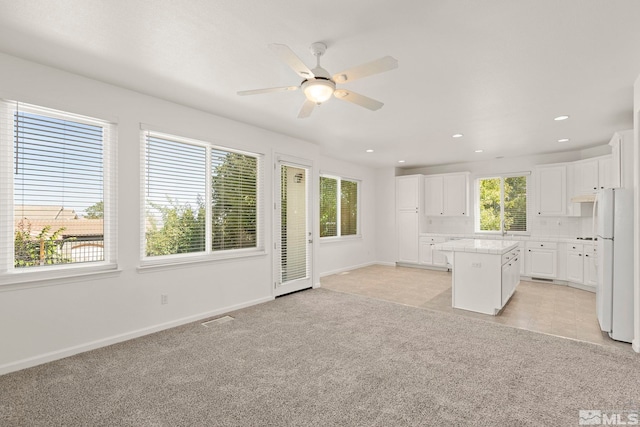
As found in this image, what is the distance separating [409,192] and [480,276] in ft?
12.7

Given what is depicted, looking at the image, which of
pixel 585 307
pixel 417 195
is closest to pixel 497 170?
pixel 417 195

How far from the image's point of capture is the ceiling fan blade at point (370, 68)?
1.97 metres

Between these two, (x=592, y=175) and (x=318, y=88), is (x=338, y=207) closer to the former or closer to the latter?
(x=592, y=175)

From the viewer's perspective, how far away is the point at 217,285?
4117 mm

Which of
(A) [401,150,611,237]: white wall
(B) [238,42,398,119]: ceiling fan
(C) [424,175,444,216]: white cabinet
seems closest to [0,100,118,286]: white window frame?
(B) [238,42,398,119]: ceiling fan

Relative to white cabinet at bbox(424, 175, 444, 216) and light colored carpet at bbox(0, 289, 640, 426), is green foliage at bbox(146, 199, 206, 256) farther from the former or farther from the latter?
white cabinet at bbox(424, 175, 444, 216)

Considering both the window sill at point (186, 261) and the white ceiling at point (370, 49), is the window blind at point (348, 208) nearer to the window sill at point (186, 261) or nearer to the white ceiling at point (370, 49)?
the window sill at point (186, 261)

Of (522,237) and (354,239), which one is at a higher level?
(522,237)

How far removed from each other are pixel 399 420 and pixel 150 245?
10.1 feet

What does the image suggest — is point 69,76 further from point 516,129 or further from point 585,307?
point 585,307

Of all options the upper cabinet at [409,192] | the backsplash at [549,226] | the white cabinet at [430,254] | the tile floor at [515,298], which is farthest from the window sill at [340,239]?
the backsplash at [549,226]

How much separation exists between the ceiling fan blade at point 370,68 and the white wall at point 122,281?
239 centimetres

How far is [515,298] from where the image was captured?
494cm

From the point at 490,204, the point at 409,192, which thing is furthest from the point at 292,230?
the point at 490,204
